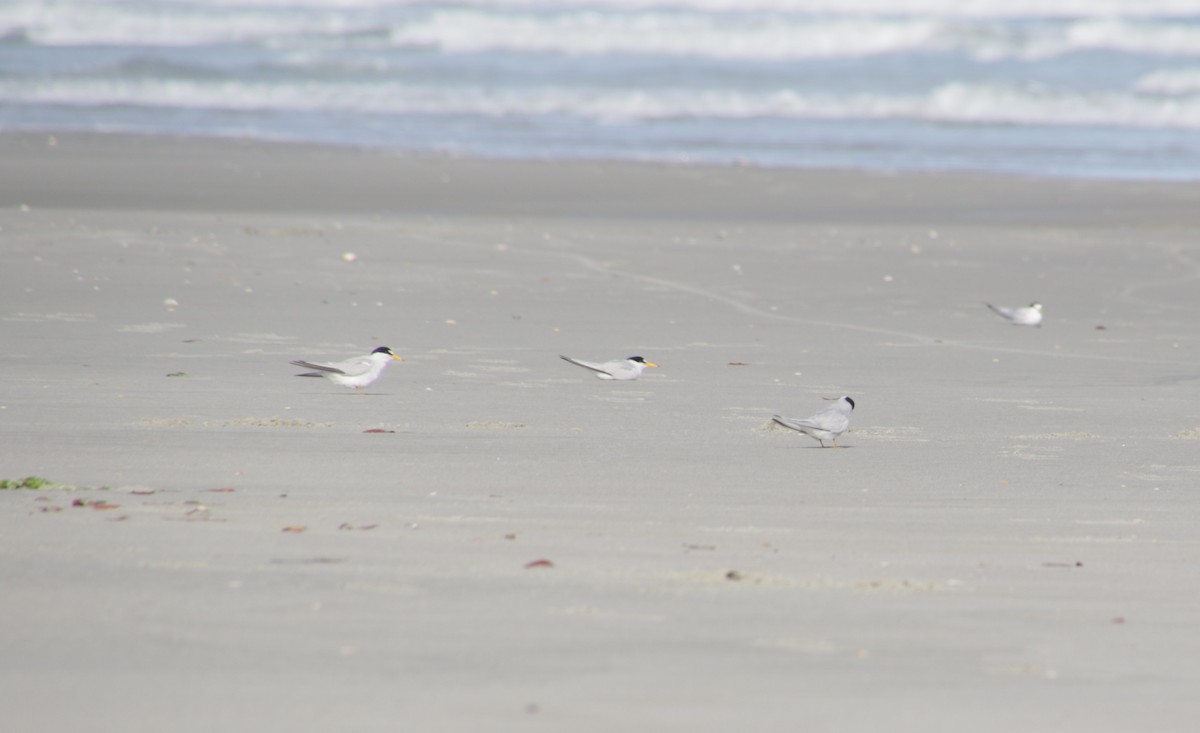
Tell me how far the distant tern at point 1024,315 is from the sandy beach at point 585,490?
13 centimetres

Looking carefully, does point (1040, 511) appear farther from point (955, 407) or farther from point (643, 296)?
point (643, 296)

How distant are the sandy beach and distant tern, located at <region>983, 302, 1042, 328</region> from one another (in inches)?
5.3

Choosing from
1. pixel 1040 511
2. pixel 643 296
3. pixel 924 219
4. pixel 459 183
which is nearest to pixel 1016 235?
pixel 924 219

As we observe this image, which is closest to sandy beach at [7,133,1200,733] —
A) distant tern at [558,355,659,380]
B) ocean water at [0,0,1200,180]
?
distant tern at [558,355,659,380]

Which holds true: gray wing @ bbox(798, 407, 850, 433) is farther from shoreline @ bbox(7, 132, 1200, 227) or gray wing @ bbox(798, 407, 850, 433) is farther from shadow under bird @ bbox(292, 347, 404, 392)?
shoreline @ bbox(7, 132, 1200, 227)

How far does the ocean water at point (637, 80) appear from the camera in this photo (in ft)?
92.5

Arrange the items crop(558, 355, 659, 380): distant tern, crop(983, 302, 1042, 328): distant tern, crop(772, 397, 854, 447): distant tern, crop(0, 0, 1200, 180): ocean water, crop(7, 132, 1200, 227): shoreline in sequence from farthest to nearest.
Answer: crop(0, 0, 1200, 180): ocean water, crop(7, 132, 1200, 227): shoreline, crop(983, 302, 1042, 328): distant tern, crop(558, 355, 659, 380): distant tern, crop(772, 397, 854, 447): distant tern

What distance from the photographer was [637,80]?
39.4 meters

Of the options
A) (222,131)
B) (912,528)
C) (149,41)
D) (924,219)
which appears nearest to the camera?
(912,528)

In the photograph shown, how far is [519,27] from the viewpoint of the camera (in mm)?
47812

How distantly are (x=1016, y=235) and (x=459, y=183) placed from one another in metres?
7.40

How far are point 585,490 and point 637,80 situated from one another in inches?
1352

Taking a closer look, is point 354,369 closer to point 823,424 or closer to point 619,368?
point 619,368

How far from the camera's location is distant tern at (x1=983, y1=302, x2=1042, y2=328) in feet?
38.1
